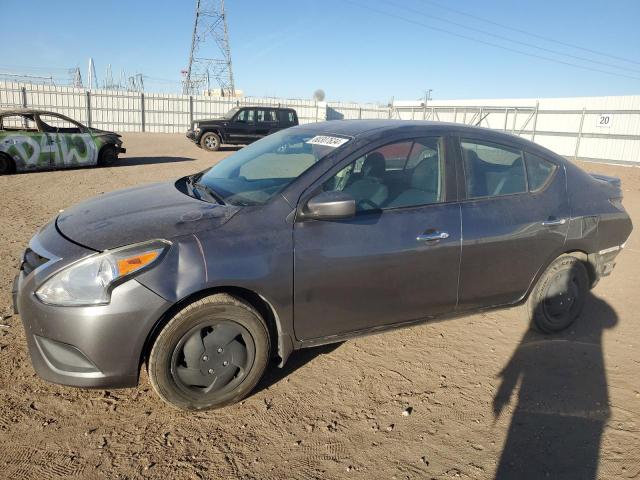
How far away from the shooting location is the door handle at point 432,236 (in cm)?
318

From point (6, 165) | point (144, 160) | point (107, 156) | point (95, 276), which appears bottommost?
point (144, 160)

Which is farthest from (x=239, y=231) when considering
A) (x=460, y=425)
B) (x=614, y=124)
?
(x=614, y=124)

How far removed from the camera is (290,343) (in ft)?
9.69

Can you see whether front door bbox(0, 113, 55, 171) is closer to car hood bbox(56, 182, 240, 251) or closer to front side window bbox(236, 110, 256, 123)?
front side window bbox(236, 110, 256, 123)

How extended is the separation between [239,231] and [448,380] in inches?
69.0

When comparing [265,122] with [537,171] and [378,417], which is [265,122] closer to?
[537,171]

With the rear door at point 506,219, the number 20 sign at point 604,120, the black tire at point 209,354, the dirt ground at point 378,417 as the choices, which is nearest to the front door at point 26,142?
the dirt ground at point 378,417

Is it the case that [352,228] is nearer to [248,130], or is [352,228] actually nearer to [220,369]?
[220,369]

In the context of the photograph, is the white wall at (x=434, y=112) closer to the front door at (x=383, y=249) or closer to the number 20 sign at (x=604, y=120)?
the number 20 sign at (x=604, y=120)

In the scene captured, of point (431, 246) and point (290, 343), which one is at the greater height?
point (431, 246)

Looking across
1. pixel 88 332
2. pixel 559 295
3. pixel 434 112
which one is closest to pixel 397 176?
pixel 559 295

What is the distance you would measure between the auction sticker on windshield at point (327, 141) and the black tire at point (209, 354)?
1229 millimetres

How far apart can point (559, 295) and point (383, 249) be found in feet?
6.12

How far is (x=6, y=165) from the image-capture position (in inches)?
440
